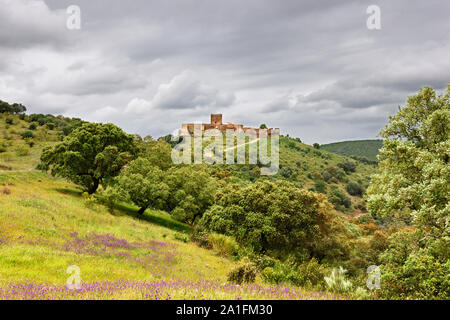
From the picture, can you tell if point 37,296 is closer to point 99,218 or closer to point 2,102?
point 99,218

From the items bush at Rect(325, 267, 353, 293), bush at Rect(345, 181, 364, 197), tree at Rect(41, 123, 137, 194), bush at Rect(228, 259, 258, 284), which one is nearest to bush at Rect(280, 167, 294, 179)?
bush at Rect(345, 181, 364, 197)

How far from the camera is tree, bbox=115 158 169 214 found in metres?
36.5

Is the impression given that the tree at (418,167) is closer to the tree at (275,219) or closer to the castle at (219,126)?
the tree at (275,219)

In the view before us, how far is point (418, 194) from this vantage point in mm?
11703

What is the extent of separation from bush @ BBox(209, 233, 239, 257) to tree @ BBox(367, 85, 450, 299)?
13.3 metres

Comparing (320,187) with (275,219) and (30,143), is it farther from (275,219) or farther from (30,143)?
(30,143)

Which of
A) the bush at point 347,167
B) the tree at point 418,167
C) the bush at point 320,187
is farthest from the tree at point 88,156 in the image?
the bush at point 347,167

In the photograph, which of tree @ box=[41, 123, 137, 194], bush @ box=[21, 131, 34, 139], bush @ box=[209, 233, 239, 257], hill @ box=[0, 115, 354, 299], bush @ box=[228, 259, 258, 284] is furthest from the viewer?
bush @ box=[21, 131, 34, 139]

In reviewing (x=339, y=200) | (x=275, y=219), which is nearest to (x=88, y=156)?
(x=275, y=219)

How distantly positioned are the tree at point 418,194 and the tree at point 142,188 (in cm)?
2741

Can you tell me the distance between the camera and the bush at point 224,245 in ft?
82.8

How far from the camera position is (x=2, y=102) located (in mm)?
103562

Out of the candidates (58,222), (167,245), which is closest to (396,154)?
(167,245)

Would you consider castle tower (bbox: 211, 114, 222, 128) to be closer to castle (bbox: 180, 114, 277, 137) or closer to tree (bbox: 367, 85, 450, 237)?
castle (bbox: 180, 114, 277, 137)
